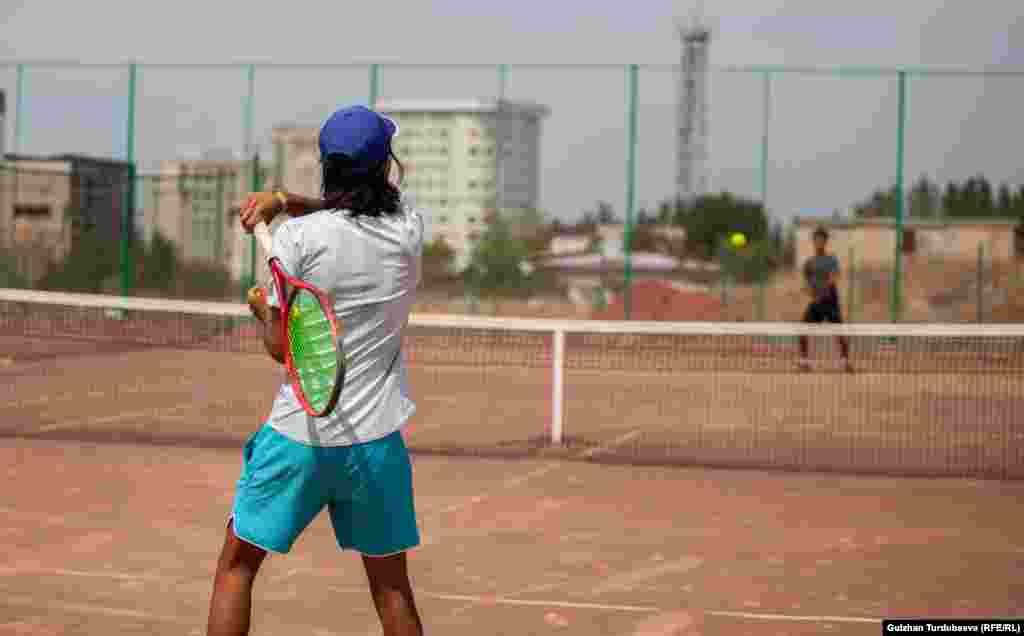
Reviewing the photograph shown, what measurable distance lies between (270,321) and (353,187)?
0.39 m

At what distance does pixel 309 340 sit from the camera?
3.62 metres

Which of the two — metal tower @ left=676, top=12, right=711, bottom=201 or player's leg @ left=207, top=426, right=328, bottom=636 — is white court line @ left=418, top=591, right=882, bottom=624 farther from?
metal tower @ left=676, top=12, right=711, bottom=201

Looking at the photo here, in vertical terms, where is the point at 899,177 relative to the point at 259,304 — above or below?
above

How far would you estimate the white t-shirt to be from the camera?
11.8 ft

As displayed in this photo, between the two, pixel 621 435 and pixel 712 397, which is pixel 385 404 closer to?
pixel 621 435

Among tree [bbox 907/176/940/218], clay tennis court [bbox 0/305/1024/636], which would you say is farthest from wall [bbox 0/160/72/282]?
tree [bbox 907/176/940/218]

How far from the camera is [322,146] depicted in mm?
3693

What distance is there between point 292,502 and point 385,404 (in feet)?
1.10

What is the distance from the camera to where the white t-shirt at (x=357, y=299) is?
3602 mm

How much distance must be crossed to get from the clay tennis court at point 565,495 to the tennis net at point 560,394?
4cm

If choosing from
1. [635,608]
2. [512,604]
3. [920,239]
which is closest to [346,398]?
[512,604]

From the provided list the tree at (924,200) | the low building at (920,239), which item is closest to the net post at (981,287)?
the low building at (920,239)

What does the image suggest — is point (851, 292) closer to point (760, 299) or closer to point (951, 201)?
point (760, 299)

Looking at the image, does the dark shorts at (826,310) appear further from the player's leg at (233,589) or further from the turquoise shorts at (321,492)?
the player's leg at (233,589)
